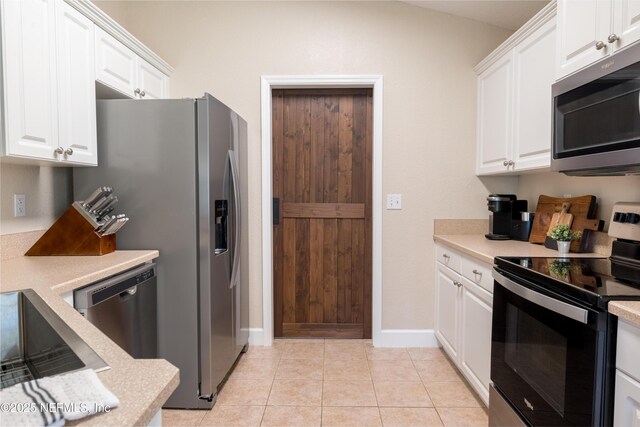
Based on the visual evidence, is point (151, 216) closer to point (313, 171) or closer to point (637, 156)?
point (313, 171)

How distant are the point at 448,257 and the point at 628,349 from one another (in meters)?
1.61

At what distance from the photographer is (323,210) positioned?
3211mm

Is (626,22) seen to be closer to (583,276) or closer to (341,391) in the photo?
(583,276)

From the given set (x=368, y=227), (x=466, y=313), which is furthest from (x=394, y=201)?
(x=466, y=313)

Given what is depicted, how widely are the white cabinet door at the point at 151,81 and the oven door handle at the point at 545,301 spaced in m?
2.42

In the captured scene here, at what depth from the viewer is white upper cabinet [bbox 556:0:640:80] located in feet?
4.55

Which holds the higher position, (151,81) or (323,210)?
(151,81)

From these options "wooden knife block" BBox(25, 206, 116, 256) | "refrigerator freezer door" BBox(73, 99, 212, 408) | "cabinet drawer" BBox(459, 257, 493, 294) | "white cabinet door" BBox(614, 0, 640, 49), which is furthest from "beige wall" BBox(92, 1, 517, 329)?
"white cabinet door" BBox(614, 0, 640, 49)

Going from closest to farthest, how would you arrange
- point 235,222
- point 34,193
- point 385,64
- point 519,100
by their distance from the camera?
1. point 34,193
2. point 519,100
3. point 235,222
4. point 385,64

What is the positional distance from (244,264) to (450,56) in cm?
223

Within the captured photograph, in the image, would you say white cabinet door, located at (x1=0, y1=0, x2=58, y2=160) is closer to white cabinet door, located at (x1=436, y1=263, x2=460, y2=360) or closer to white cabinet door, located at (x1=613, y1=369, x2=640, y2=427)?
white cabinet door, located at (x1=613, y1=369, x2=640, y2=427)

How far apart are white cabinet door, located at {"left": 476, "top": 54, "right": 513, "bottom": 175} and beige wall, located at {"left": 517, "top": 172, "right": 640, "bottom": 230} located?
1.04ft

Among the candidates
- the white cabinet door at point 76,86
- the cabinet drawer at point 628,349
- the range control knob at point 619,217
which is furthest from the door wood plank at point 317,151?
the cabinet drawer at point 628,349

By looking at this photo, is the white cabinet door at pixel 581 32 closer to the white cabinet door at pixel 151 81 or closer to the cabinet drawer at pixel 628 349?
the cabinet drawer at pixel 628 349
